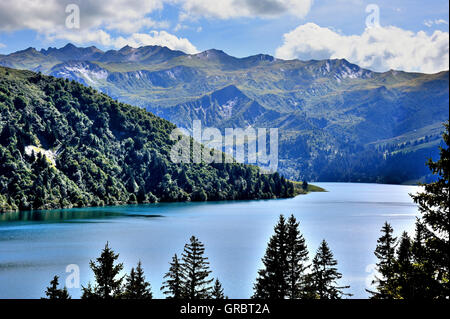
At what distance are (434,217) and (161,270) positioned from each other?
150ft

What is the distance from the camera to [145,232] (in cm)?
9569

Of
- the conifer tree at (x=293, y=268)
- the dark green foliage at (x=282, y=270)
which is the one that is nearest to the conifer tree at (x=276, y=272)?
the dark green foliage at (x=282, y=270)

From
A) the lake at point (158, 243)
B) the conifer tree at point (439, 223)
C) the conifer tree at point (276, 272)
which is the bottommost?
the lake at point (158, 243)

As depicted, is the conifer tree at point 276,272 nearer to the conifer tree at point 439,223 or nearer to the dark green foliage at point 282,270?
the dark green foliage at point 282,270

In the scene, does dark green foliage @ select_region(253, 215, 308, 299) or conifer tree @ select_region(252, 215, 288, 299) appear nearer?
conifer tree @ select_region(252, 215, 288, 299)

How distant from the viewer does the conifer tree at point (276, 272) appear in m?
33.1

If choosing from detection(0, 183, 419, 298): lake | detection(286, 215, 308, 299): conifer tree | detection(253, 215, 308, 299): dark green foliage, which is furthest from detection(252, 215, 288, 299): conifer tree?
detection(0, 183, 419, 298): lake

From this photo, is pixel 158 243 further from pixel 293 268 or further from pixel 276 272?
pixel 276 272

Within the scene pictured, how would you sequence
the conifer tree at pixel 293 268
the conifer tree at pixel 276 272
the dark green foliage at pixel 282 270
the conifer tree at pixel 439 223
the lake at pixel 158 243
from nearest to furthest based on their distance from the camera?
the conifer tree at pixel 439 223 → the conifer tree at pixel 276 272 → the dark green foliage at pixel 282 270 → the conifer tree at pixel 293 268 → the lake at pixel 158 243

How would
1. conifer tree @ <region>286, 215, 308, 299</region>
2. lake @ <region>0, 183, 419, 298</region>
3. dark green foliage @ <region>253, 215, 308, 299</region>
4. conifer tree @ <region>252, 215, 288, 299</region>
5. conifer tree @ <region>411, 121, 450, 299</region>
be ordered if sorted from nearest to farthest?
conifer tree @ <region>411, 121, 450, 299</region> < conifer tree @ <region>252, 215, 288, 299</region> < dark green foliage @ <region>253, 215, 308, 299</region> < conifer tree @ <region>286, 215, 308, 299</region> < lake @ <region>0, 183, 419, 298</region>

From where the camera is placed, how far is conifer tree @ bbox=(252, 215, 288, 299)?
33062 millimetres

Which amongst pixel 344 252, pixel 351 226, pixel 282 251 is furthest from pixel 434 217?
pixel 351 226

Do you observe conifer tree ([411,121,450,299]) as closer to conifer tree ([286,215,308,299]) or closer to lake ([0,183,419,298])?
conifer tree ([286,215,308,299])

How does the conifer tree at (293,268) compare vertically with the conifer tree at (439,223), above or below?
below
